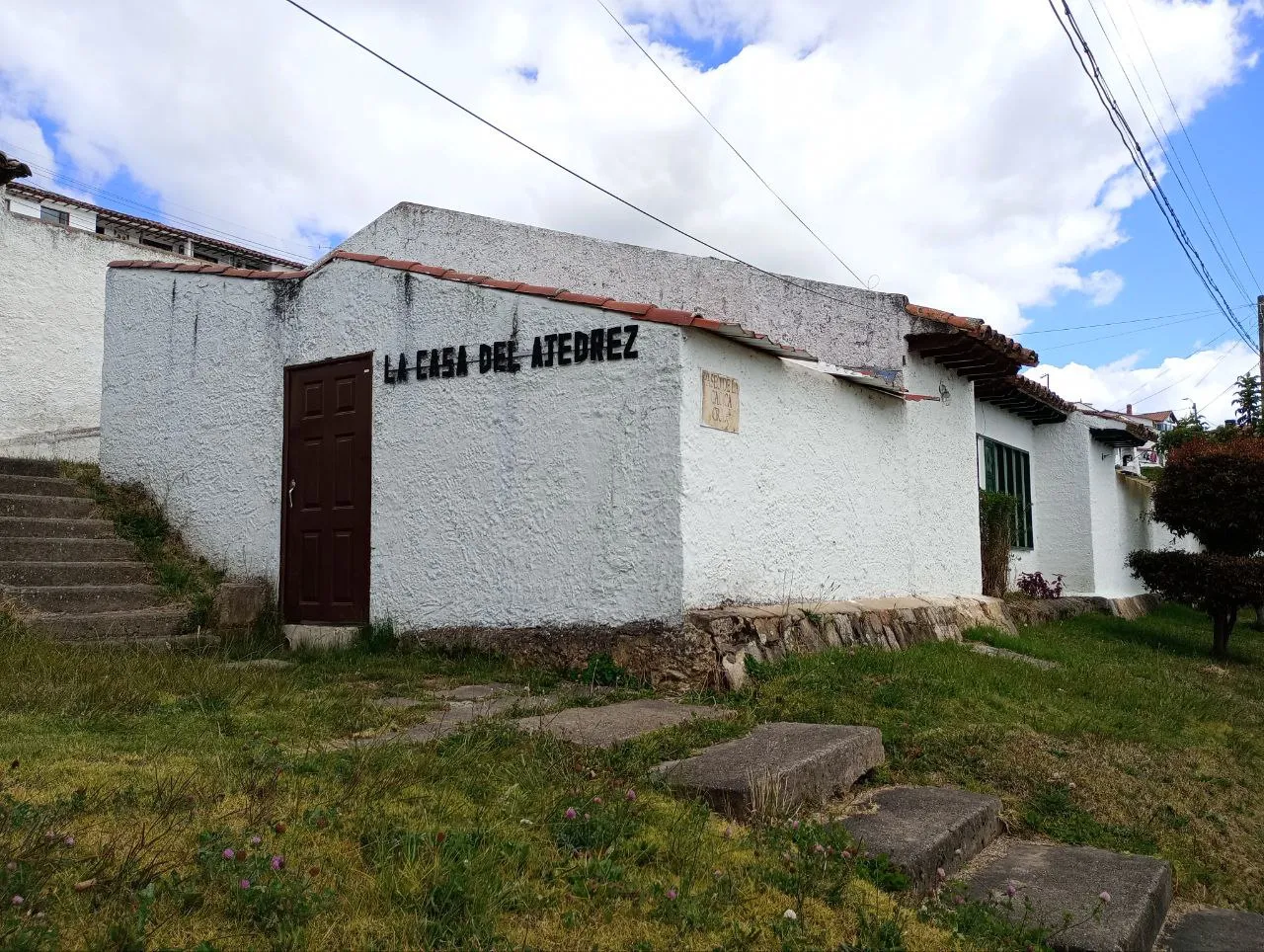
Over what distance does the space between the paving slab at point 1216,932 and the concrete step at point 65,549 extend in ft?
25.2

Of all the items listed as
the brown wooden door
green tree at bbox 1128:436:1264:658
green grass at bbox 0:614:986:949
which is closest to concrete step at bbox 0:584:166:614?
the brown wooden door

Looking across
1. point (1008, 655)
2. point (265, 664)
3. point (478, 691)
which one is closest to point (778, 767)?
point (478, 691)

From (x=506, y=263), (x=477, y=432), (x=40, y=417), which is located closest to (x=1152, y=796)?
(x=477, y=432)

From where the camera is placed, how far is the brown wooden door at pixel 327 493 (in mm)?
7738

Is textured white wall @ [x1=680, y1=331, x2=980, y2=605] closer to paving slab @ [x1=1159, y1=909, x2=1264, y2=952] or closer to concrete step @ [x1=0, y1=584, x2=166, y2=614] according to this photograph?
paving slab @ [x1=1159, y1=909, x2=1264, y2=952]

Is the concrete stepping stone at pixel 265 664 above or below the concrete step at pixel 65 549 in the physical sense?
below

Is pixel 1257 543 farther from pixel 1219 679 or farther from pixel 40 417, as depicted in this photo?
pixel 40 417

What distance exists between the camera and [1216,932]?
3.40 m

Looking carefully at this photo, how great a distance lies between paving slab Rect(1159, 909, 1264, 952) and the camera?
3.24 metres

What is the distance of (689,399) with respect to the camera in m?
6.12

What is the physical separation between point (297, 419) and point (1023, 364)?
23.2ft

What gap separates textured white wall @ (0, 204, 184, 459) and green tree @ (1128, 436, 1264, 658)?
13867 millimetres

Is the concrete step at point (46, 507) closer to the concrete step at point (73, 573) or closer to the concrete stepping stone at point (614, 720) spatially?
the concrete step at point (73, 573)

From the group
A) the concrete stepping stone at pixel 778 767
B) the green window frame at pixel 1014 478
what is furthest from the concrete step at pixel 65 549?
the green window frame at pixel 1014 478
